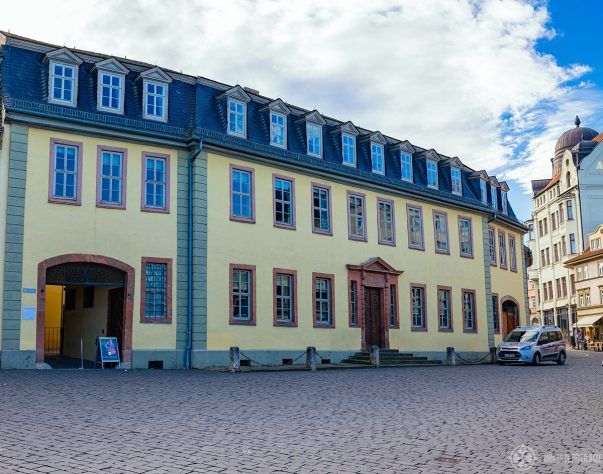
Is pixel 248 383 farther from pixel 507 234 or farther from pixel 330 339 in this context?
pixel 507 234

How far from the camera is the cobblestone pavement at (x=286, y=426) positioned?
7.96 metres

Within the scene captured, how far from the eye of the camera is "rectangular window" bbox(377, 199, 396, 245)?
31.5m

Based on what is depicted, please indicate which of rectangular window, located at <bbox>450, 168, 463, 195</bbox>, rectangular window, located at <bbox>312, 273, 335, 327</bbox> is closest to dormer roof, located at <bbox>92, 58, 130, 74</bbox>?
rectangular window, located at <bbox>312, 273, 335, 327</bbox>

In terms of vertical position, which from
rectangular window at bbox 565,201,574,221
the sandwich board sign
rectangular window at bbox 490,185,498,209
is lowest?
the sandwich board sign

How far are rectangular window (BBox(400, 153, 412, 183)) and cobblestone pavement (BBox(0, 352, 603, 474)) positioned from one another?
1658 centimetres

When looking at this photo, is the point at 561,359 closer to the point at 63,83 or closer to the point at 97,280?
the point at 97,280

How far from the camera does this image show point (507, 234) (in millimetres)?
42031

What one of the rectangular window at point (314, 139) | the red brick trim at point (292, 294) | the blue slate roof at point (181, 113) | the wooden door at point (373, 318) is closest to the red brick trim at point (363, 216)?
the blue slate roof at point (181, 113)

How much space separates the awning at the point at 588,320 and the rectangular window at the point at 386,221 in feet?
107

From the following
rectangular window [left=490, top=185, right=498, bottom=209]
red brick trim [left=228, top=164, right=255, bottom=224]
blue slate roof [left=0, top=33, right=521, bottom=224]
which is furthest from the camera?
rectangular window [left=490, top=185, right=498, bottom=209]

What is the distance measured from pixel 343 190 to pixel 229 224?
6.52 meters

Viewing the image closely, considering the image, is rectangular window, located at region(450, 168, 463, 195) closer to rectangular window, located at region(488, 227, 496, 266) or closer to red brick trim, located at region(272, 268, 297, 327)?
rectangular window, located at region(488, 227, 496, 266)

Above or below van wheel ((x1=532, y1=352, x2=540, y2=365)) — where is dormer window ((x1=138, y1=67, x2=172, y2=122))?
above

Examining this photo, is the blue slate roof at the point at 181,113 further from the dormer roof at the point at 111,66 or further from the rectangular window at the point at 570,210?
the rectangular window at the point at 570,210
